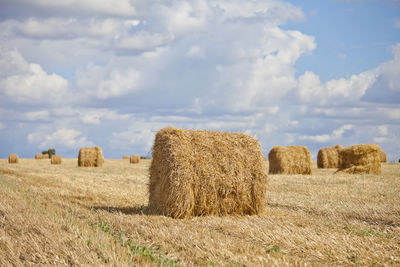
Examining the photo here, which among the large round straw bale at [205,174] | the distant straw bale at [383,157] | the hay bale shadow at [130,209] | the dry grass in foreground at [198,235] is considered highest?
the distant straw bale at [383,157]

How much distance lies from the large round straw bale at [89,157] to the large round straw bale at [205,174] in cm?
2134

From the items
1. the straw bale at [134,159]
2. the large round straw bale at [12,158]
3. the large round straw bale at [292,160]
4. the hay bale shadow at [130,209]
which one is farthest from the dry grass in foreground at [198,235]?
the large round straw bale at [12,158]

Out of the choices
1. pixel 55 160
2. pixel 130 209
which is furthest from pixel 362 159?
pixel 55 160

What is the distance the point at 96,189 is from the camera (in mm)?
12625

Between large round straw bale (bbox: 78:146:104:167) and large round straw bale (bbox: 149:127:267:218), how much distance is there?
21337 millimetres

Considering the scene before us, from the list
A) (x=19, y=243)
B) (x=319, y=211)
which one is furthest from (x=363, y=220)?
(x=19, y=243)

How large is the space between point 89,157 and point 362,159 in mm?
17356

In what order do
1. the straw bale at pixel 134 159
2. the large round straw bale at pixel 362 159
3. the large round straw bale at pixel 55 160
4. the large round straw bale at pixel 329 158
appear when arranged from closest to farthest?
the large round straw bale at pixel 362 159 → the large round straw bale at pixel 329 158 → the large round straw bale at pixel 55 160 → the straw bale at pixel 134 159

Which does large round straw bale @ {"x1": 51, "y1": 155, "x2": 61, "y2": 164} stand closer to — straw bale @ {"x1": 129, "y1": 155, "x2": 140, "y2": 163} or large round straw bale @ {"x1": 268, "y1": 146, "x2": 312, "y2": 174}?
straw bale @ {"x1": 129, "y1": 155, "x2": 140, "y2": 163}

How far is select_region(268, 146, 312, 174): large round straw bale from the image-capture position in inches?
837

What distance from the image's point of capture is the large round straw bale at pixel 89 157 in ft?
96.4

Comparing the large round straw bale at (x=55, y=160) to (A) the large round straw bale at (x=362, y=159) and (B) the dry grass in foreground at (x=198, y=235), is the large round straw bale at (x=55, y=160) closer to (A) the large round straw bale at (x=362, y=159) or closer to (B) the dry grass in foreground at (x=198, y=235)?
(A) the large round straw bale at (x=362, y=159)

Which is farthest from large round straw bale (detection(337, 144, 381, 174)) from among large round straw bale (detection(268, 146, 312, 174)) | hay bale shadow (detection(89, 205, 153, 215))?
hay bale shadow (detection(89, 205, 153, 215))

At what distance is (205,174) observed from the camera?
8297 mm
